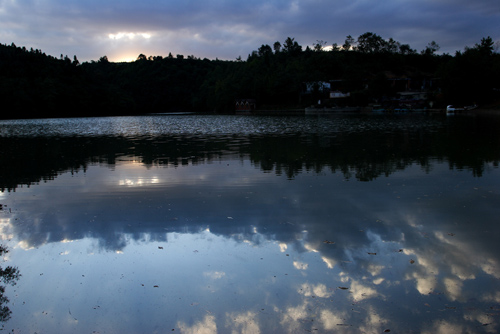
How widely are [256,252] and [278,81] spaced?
94.5 meters

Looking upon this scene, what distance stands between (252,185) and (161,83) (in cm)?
14800

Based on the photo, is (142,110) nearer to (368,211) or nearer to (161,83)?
(161,83)

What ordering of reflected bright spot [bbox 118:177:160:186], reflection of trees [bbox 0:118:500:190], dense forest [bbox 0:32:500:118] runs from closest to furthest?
reflected bright spot [bbox 118:177:160:186] → reflection of trees [bbox 0:118:500:190] → dense forest [bbox 0:32:500:118]

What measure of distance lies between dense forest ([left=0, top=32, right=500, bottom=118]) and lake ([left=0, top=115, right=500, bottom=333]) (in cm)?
6067

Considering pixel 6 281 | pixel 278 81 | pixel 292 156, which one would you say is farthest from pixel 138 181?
pixel 278 81

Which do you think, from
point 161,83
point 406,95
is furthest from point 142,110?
point 406,95

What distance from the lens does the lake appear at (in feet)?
13.0

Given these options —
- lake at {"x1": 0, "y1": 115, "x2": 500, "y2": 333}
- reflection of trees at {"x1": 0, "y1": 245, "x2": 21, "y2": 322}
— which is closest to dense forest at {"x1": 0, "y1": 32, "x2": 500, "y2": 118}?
lake at {"x1": 0, "y1": 115, "x2": 500, "y2": 333}

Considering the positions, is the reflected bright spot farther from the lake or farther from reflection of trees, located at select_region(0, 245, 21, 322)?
reflection of trees, located at select_region(0, 245, 21, 322)

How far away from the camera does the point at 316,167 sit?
41.0 feet

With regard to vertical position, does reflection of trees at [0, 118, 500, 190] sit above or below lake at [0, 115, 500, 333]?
above

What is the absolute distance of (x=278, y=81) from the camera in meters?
97.2

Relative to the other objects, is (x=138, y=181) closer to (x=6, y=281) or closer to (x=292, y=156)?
(x=6, y=281)

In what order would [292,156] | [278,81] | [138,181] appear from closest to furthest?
[138,181], [292,156], [278,81]
